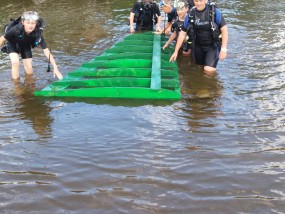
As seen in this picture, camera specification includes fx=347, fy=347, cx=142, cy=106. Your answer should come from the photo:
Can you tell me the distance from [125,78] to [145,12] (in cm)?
474

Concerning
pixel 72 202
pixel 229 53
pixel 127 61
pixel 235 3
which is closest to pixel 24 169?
pixel 72 202

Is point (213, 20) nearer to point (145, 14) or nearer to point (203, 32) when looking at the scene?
point (203, 32)

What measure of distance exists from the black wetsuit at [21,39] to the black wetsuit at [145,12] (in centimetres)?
431

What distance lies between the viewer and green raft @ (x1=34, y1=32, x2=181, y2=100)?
570 centimetres

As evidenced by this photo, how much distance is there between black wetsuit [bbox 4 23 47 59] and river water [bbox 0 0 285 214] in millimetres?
682

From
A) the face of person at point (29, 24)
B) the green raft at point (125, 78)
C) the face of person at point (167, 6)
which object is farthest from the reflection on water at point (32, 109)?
the face of person at point (167, 6)

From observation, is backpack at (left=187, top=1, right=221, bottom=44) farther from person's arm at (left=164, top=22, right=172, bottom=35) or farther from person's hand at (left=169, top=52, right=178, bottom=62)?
person's arm at (left=164, top=22, right=172, bottom=35)

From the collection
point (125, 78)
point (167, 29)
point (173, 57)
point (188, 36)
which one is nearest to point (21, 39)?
point (125, 78)

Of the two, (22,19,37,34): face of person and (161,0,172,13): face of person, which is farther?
(161,0,172,13): face of person

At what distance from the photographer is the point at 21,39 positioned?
6.48 metres

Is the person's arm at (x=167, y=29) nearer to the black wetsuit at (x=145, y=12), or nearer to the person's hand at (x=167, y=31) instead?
the person's hand at (x=167, y=31)

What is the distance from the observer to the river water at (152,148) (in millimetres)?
3131

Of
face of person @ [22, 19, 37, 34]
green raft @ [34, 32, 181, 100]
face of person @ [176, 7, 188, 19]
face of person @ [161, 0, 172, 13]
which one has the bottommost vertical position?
green raft @ [34, 32, 181, 100]

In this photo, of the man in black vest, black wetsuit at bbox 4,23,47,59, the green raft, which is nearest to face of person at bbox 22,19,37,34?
black wetsuit at bbox 4,23,47,59
